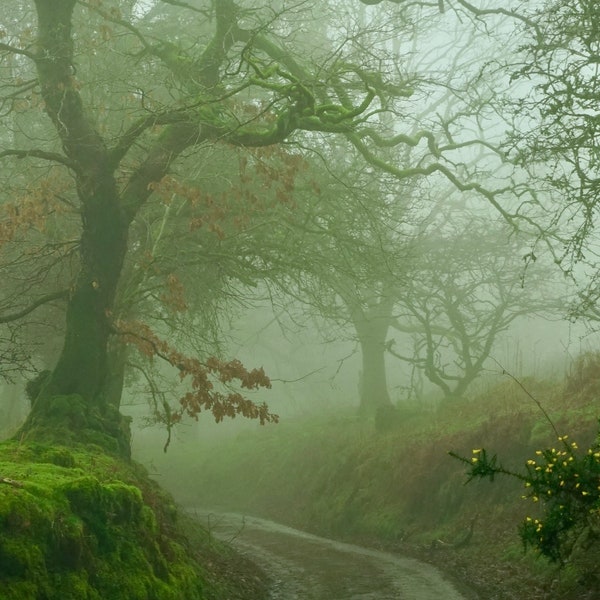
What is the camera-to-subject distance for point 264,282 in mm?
17484

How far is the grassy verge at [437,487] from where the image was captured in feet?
44.2

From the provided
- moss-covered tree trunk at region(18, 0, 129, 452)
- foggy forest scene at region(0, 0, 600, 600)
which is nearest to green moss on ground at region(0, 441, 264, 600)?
foggy forest scene at region(0, 0, 600, 600)

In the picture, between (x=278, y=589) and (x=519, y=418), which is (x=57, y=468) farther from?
(x=519, y=418)

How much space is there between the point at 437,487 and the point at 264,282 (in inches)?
220

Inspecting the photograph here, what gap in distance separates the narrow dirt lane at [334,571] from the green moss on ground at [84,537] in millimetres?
1749

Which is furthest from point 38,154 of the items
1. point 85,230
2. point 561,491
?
point 561,491

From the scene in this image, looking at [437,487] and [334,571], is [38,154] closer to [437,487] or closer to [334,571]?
[334,571]

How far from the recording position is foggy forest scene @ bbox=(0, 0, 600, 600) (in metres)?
9.63

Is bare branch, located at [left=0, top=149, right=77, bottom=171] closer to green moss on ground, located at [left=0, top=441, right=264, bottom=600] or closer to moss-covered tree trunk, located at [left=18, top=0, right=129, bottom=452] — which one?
moss-covered tree trunk, located at [left=18, top=0, right=129, bottom=452]

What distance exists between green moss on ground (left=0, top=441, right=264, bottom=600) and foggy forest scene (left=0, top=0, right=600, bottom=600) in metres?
0.03

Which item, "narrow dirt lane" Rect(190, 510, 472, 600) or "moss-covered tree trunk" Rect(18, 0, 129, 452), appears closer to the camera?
"narrow dirt lane" Rect(190, 510, 472, 600)

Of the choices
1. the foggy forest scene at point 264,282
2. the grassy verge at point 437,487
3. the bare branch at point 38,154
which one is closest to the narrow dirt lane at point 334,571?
the foggy forest scene at point 264,282

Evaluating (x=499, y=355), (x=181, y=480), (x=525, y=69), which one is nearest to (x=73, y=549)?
(x=525, y=69)

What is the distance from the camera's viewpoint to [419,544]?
648 inches
